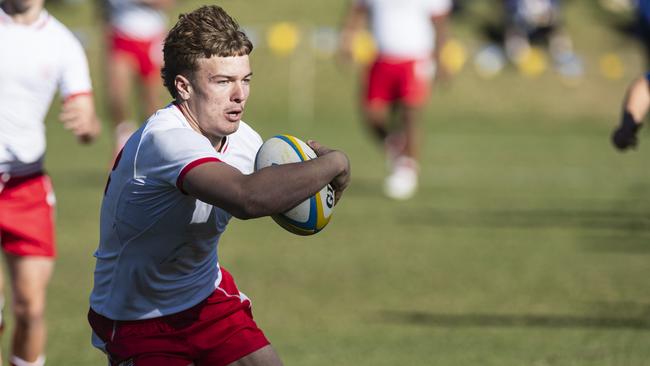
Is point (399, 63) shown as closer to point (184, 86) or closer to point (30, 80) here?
point (30, 80)

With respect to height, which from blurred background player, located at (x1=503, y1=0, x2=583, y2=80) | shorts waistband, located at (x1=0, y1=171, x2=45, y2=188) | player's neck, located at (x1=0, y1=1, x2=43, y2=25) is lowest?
blurred background player, located at (x1=503, y1=0, x2=583, y2=80)

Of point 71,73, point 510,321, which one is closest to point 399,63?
point 510,321

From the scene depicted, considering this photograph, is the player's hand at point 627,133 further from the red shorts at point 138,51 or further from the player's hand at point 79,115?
the red shorts at point 138,51

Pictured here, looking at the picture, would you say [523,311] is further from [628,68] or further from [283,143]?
[628,68]

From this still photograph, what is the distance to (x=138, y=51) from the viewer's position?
43.9ft

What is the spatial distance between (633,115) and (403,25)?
8.31 meters

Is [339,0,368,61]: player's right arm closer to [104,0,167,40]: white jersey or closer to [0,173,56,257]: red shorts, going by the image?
[104,0,167,40]: white jersey

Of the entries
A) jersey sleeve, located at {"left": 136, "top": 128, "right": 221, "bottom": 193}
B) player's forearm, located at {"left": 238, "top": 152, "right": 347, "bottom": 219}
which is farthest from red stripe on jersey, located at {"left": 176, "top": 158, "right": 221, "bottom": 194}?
player's forearm, located at {"left": 238, "top": 152, "right": 347, "bottom": 219}

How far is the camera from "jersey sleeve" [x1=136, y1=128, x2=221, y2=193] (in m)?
3.83

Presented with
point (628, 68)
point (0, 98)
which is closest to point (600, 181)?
point (0, 98)

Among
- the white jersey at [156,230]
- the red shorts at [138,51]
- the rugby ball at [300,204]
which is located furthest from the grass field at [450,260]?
the rugby ball at [300,204]

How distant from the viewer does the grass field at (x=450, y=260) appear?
697 cm

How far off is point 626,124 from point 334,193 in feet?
7.86

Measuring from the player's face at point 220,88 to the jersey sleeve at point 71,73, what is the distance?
1.91 m
